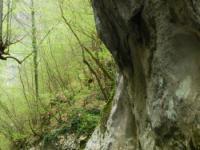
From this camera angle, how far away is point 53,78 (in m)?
16.2

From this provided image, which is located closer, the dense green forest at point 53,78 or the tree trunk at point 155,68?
the tree trunk at point 155,68

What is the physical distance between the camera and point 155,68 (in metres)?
4.95

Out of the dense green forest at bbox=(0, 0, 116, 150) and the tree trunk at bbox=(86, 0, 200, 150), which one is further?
the dense green forest at bbox=(0, 0, 116, 150)

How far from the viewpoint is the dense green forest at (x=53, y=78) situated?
1172 cm

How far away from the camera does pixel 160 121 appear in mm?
4746

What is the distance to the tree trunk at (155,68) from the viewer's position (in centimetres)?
429

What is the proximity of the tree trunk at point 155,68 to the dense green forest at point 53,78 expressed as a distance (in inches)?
176

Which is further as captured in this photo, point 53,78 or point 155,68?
point 53,78

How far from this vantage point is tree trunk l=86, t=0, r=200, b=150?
4.29 metres

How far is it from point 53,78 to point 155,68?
1158 cm

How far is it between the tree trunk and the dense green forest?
14.7ft

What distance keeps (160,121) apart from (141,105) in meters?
0.96

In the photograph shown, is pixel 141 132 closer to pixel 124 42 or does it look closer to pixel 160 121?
pixel 160 121

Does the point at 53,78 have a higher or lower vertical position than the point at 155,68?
higher
